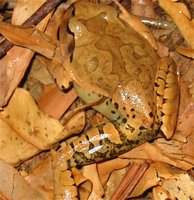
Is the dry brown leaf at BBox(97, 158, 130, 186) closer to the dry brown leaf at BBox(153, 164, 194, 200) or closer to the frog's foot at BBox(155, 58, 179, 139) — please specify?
the dry brown leaf at BBox(153, 164, 194, 200)

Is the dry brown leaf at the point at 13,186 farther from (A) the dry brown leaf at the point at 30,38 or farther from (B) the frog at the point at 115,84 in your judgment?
(A) the dry brown leaf at the point at 30,38

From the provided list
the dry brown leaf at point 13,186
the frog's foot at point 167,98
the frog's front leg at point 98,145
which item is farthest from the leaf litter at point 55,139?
the frog's foot at point 167,98

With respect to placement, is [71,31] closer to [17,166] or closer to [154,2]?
[154,2]

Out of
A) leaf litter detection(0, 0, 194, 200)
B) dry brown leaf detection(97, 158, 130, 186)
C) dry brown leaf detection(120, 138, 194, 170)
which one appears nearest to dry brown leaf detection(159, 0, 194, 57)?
leaf litter detection(0, 0, 194, 200)

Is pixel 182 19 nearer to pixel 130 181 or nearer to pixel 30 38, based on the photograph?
pixel 30 38

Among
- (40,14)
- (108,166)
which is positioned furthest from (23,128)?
(40,14)
